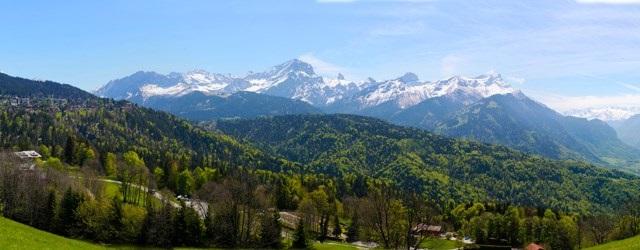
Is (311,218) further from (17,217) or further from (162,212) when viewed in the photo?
(17,217)

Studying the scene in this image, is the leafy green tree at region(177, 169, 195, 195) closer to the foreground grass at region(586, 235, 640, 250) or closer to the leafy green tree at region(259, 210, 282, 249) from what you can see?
the leafy green tree at region(259, 210, 282, 249)

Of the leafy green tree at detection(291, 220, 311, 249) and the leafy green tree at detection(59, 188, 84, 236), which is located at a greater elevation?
the leafy green tree at detection(59, 188, 84, 236)

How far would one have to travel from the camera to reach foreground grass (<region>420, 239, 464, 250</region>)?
161700mm

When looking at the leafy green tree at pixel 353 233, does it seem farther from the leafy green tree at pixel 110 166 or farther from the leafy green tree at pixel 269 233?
the leafy green tree at pixel 110 166

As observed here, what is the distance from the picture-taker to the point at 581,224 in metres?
166

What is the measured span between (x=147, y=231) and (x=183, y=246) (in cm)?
775

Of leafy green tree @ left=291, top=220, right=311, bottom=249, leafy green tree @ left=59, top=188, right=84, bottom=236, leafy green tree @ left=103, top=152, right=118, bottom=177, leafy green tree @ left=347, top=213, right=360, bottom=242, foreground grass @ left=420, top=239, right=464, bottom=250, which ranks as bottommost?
foreground grass @ left=420, top=239, right=464, bottom=250

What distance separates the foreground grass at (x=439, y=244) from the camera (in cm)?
16170

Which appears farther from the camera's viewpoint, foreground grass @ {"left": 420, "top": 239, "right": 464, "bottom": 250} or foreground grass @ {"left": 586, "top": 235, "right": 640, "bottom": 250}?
foreground grass @ {"left": 420, "top": 239, "right": 464, "bottom": 250}

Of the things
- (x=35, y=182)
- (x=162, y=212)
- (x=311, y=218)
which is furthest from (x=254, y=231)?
(x=35, y=182)

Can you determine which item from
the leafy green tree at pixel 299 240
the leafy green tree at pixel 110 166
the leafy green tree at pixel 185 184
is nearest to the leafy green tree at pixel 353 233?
the leafy green tree at pixel 299 240

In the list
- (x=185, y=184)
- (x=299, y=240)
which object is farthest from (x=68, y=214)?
(x=185, y=184)

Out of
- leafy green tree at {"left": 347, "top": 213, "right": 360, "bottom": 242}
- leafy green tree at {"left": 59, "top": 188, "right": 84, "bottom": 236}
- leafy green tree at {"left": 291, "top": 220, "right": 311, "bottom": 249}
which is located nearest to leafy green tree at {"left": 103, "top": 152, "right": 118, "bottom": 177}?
leafy green tree at {"left": 59, "top": 188, "right": 84, "bottom": 236}

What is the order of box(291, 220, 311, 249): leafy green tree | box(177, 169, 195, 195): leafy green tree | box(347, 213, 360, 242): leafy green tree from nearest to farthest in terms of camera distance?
box(291, 220, 311, 249): leafy green tree → box(347, 213, 360, 242): leafy green tree → box(177, 169, 195, 195): leafy green tree
